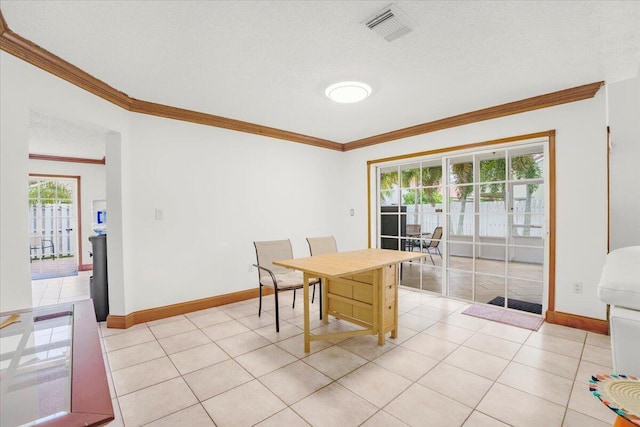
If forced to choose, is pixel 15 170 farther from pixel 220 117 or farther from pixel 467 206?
pixel 467 206

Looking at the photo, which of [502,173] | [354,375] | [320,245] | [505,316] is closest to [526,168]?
[502,173]

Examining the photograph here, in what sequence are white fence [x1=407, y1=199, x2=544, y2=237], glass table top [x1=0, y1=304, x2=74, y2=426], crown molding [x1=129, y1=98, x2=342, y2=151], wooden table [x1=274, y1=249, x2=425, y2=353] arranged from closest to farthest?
1. glass table top [x1=0, y1=304, x2=74, y2=426]
2. wooden table [x1=274, y1=249, x2=425, y2=353]
3. crown molding [x1=129, y1=98, x2=342, y2=151]
4. white fence [x1=407, y1=199, x2=544, y2=237]

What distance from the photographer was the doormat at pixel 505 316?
125 inches

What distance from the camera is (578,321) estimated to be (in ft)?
9.91

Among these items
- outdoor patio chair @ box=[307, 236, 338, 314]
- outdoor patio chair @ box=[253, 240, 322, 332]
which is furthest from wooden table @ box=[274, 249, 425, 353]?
outdoor patio chair @ box=[307, 236, 338, 314]

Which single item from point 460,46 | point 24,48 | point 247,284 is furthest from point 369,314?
point 24,48

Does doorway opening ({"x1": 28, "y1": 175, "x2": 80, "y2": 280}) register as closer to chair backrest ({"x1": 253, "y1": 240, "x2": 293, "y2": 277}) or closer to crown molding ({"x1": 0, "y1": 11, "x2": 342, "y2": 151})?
crown molding ({"x1": 0, "y1": 11, "x2": 342, "y2": 151})

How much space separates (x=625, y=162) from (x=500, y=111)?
4.31ft

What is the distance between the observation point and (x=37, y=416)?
0.78 metres

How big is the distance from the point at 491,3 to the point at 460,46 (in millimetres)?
449

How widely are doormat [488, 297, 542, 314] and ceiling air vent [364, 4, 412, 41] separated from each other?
11.7ft

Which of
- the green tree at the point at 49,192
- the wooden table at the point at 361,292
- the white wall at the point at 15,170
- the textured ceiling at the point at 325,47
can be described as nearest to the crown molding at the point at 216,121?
the textured ceiling at the point at 325,47

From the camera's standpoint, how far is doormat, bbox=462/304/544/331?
318 centimetres

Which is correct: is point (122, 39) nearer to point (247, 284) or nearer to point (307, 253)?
point (247, 284)
